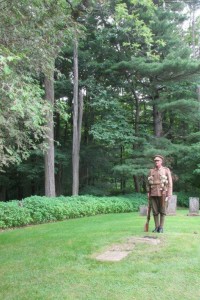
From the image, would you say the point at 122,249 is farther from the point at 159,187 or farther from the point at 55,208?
the point at 55,208

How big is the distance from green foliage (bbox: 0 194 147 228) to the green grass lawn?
423 cm

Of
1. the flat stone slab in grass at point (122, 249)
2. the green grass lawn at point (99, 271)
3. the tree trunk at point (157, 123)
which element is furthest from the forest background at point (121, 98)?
the flat stone slab in grass at point (122, 249)

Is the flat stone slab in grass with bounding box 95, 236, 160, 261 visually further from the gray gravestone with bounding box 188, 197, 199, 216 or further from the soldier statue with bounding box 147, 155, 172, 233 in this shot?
the gray gravestone with bounding box 188, 197, 199, 216

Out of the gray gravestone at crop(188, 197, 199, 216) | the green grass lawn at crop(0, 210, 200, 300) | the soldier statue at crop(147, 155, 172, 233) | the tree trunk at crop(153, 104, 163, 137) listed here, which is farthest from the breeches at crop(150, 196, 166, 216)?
the tree trunk at crop(153, 104, 163, 137)

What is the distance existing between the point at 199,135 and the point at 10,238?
541 inches

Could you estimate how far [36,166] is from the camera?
20875mm

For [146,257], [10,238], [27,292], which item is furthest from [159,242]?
[10,238]

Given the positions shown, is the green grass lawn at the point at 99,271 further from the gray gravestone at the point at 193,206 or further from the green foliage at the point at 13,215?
the gray gravestone at the point at 193,206

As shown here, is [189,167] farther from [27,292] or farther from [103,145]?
[27,292]

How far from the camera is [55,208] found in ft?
42.7

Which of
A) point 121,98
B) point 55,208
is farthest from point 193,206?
point 121,98

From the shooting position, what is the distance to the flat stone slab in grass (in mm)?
5641

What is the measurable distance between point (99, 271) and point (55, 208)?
8214 mm

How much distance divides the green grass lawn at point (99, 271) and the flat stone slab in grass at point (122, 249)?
12 cm
